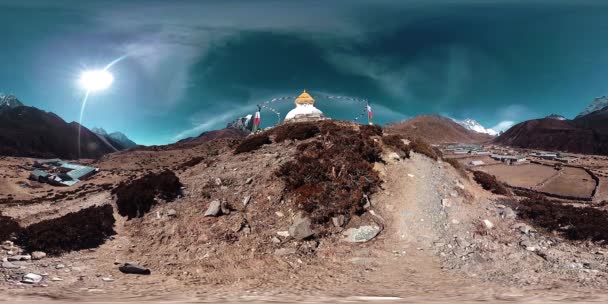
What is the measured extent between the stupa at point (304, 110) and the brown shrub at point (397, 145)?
581 inches

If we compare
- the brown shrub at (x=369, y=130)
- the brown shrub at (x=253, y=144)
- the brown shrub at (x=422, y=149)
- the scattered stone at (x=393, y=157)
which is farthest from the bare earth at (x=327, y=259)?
the brown shrub at (x=253, y=144)

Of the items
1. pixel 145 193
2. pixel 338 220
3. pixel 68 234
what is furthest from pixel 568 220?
pixel 68 234

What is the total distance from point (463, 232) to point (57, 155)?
20963 centimetres

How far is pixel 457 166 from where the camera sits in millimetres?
30531

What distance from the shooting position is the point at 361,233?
18.3 m

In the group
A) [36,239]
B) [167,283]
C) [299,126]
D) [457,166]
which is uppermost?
Result: [299,126]

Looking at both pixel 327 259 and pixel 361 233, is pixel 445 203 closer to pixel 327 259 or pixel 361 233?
pixel 361 233

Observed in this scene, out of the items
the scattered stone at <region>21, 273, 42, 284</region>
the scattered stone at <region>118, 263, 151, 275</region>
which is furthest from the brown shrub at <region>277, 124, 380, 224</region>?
the scattered stone at <region>21, 273, 42, 284</region>

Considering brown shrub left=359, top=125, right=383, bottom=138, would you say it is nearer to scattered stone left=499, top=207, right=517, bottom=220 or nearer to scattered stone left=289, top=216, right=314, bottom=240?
scattered stone left=499, top=207, right=517, bottom=220

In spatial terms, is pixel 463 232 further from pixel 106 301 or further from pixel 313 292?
pixel 106 301

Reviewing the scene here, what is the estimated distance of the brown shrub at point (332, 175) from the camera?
1997 centimetres

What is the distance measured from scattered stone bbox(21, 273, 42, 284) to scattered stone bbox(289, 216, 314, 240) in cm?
1003

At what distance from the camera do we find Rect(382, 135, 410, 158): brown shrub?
2805cm

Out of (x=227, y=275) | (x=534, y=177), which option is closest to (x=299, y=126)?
(x=227, y=275)
